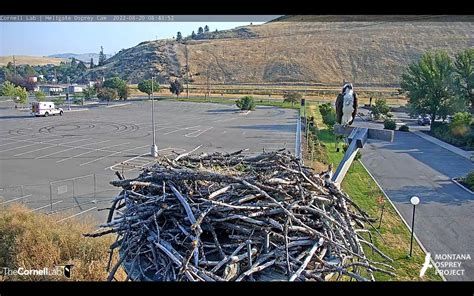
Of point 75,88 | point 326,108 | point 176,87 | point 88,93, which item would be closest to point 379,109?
point 326,108

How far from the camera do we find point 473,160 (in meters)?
10.2

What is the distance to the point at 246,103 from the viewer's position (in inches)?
741

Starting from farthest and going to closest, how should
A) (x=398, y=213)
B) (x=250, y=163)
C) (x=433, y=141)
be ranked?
1. (x=433, y=141)
2. (x=398, y=213)
3. (x=250, y=163)

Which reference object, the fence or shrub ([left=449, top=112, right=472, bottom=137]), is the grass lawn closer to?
the fence

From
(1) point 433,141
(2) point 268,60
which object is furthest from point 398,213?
(2) point 268,60

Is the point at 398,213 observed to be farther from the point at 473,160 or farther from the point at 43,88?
the point at 43,88

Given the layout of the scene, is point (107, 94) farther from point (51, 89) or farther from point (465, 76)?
point (465, 76)

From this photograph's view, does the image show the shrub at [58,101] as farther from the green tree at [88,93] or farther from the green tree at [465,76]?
the green tree at [465,76]

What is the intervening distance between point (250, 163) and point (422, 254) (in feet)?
10.4

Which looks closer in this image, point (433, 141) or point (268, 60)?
point (433, 141)

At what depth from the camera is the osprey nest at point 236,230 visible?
1874 millimetres

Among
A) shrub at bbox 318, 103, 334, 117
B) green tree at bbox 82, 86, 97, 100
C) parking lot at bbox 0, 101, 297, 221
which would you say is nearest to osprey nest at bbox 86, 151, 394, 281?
parking lot at bbox 0, 101, 297, 221

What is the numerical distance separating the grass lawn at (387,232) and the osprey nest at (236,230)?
0.78 meters

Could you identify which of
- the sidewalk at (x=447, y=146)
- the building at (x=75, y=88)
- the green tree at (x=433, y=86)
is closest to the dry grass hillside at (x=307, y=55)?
the green tree at (x=433, y=86)
